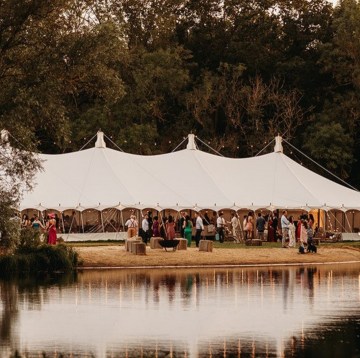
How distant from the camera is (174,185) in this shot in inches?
2338

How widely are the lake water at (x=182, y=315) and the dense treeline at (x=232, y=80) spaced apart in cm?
3482

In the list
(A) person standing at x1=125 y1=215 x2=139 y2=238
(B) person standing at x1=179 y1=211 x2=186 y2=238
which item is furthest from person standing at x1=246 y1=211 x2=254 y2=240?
(A) person standing at x1=125 y1=215 x2=139 y2=238

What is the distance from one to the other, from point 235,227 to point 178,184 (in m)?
3.96

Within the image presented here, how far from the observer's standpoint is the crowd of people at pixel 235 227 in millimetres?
51047

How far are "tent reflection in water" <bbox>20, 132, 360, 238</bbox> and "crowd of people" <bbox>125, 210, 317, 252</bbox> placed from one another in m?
0.81

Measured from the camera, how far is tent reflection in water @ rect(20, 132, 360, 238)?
186 feet

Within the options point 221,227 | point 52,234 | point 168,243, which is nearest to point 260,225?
point 221,227

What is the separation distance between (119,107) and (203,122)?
606 centimetres

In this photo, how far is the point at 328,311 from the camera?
2758cm

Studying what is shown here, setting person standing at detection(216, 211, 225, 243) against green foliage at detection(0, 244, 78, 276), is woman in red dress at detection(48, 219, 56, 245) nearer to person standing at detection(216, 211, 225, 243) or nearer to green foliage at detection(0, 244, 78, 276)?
green foliage at detection(0, 244, 78, 276)

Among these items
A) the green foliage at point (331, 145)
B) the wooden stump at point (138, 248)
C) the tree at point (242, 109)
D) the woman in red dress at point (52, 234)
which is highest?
the tree at point (242, 109)

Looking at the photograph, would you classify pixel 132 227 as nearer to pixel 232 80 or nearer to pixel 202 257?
pixel 202 257

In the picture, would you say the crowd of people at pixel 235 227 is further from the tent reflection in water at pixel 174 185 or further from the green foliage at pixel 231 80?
the green foliage at pixel 231 80

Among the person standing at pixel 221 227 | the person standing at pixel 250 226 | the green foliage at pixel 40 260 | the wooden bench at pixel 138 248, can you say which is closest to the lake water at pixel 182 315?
the green foliage at pixel 40 260
